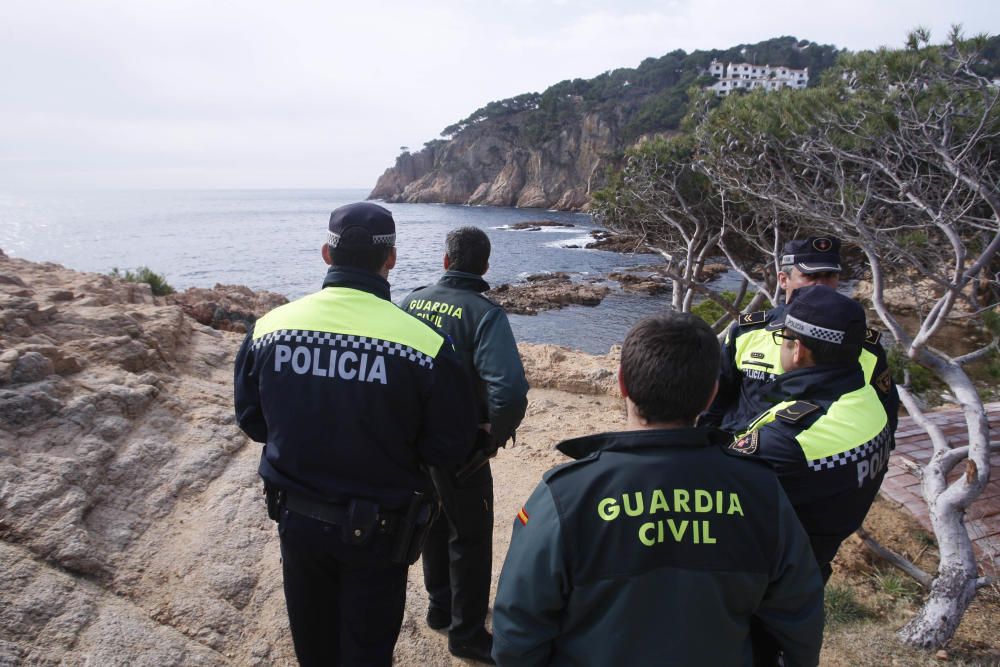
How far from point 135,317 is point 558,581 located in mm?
6330

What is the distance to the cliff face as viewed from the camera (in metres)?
78.3

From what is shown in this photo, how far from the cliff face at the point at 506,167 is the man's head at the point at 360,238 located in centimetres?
6674

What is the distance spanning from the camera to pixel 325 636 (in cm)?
225

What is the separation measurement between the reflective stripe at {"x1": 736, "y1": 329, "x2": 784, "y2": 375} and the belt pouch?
204cm

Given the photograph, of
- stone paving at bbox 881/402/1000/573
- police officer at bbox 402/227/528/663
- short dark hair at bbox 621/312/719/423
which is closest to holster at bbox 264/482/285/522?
police officer at bbox 402/227/528/663

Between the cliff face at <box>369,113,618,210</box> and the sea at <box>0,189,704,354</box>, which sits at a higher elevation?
the cliff face at <box>369,113,618,210</box>

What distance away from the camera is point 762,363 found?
296cm

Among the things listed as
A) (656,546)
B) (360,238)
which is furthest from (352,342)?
(656,546)

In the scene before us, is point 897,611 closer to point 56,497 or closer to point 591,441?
point 591,441

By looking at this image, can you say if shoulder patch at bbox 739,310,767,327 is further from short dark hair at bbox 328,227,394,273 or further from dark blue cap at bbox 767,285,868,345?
short dark hair at bbox 328,227,394,273

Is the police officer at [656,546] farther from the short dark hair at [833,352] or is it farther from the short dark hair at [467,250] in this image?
Answer: the short dark hair at [467,250]

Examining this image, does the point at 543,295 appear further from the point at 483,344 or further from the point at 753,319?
the point at 483,344

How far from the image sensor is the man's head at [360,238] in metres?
2.21

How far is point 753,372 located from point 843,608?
1.92 meters
